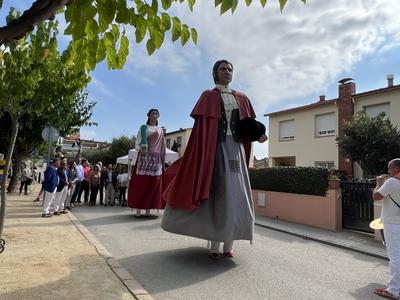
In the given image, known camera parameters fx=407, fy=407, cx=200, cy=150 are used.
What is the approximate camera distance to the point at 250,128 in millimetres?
5824

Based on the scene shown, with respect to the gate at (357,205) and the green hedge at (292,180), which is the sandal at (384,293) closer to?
the gate at (357,205)

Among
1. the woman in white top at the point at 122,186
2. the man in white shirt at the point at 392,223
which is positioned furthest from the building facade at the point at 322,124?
the man in white shirt at the point at 392,223

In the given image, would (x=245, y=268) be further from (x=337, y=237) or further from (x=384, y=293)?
(x=337, y=237)

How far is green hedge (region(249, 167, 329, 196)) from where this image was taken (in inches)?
426

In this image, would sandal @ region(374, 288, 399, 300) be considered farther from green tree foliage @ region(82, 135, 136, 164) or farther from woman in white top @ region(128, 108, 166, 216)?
green tree foliage @ region(82, 135, 136, 164)

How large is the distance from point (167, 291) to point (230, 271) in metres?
1.13

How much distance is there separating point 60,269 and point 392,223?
163 inches

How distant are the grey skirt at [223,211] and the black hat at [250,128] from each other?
310mm

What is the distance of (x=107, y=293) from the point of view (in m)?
4.16

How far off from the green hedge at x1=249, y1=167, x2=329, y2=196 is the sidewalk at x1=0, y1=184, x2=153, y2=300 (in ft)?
20.4

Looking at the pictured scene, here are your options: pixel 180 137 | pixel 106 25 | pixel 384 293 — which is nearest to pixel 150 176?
pixel 384 293

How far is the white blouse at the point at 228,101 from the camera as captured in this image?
5832 mm

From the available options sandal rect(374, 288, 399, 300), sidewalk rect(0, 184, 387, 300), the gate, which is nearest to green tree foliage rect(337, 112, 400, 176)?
the gate

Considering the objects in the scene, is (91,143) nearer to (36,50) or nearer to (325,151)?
(325,151)
